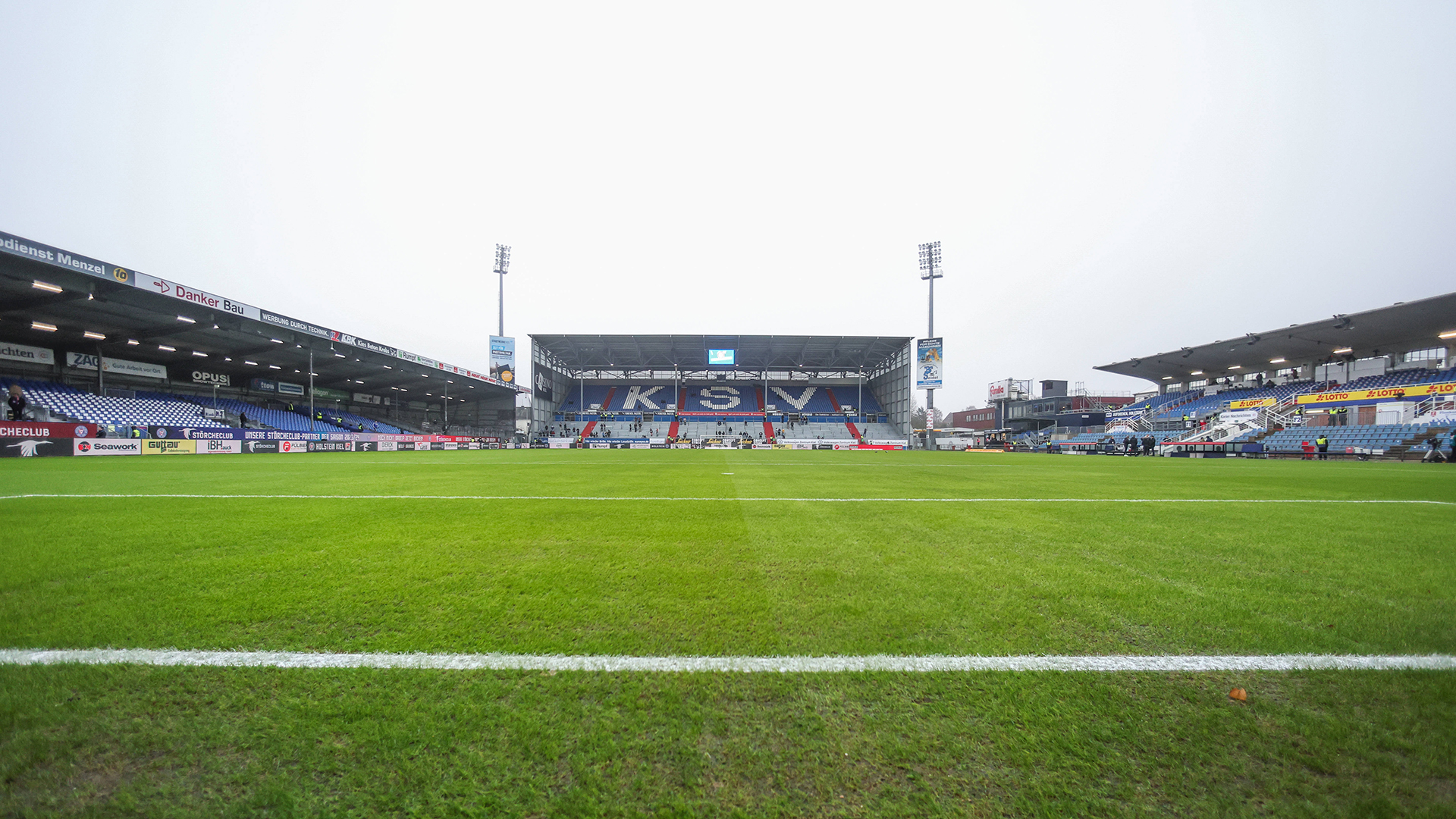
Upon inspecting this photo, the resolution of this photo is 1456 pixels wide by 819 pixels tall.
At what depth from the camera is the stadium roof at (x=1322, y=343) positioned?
75.5ft

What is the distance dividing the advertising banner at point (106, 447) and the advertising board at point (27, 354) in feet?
33.1

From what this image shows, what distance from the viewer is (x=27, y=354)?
2184 centimetres

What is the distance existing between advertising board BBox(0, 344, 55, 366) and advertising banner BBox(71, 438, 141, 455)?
1010 cm

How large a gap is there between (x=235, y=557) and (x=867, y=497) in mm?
5719

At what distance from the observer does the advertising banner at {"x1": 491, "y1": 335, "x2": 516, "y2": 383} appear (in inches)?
1378

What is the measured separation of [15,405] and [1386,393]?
63016 millimetres

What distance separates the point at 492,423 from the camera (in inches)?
1758

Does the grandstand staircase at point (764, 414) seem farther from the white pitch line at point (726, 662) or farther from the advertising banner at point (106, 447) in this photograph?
the white pitch line at point (726, 662)

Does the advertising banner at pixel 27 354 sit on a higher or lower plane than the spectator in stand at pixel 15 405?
higher

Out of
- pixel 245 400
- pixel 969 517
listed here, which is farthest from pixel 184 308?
pixel 969 517

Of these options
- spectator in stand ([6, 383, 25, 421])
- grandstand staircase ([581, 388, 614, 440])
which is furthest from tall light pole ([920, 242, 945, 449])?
spectator in stand ([6, 383, 25, 421])

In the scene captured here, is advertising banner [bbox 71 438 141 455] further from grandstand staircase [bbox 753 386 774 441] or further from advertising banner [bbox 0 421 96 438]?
grandstand staircase [bbox 753 386 774 441]

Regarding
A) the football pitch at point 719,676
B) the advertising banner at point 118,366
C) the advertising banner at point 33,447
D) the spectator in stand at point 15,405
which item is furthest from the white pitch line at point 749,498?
the advertising banner at point 118,366

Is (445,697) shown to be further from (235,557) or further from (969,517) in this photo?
(969,517)
